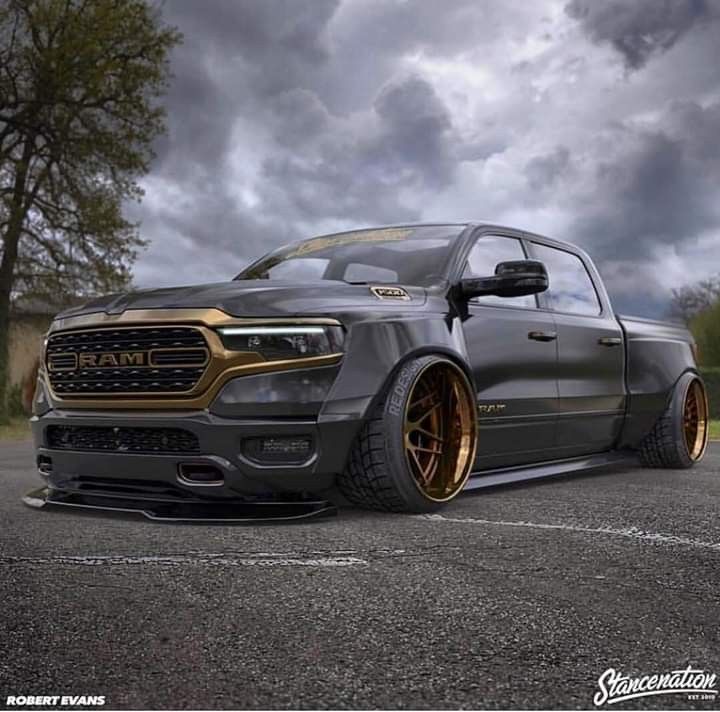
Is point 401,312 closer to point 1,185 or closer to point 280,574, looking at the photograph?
point 280,574

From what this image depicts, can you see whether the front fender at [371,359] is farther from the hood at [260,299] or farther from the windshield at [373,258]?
the windshield at [373,258]

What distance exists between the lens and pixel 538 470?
19.5 ft

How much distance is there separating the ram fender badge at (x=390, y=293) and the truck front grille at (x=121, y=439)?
3.85 feet

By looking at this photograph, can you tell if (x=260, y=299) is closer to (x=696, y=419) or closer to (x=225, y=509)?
(x=225, y=509)

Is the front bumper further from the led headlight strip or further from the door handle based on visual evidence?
the door handle

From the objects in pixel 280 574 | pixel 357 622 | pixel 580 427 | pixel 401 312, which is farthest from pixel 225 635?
pixel 580 427

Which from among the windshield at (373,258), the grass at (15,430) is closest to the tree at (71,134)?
the grass at (15,430)

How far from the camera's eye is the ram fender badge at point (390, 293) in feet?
15.5

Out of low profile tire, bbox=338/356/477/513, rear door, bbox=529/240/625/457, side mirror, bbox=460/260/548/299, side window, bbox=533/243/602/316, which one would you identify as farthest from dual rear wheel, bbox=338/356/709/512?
side window, bbox=533/243/602/316

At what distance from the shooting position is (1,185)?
2114 cm

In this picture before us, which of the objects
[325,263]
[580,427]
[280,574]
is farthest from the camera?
[580,427]

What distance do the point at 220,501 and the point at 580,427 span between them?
2.84 metres

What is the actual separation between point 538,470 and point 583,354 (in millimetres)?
928

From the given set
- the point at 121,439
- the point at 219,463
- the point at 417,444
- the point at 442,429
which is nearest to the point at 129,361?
the point at 121,439
